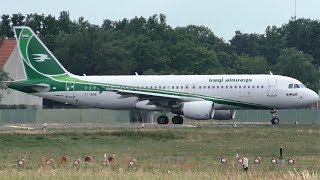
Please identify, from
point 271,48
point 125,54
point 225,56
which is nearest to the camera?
point 125,54

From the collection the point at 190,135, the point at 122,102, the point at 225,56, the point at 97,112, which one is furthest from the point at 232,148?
the point at 225,56

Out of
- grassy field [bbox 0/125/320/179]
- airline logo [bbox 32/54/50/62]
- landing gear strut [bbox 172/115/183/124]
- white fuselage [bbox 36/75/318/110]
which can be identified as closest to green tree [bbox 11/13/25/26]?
airline logo [bbox 32/54/50/62]

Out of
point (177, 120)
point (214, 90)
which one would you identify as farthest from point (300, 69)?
point (214, 90)

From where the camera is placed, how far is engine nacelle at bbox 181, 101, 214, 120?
66625 millimetres

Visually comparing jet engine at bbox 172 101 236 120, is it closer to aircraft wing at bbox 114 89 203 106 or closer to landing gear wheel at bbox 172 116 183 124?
aircraft wing at bbox 114 89 203 106

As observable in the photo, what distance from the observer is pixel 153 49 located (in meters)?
114

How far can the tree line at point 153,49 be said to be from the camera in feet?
330

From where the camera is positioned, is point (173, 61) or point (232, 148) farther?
point (173, 61)

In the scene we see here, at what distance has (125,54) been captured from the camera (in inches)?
4235

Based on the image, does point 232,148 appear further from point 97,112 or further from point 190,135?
point 97,112

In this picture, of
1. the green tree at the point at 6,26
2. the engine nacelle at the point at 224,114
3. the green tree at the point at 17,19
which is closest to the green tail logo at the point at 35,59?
the engine nacelle at the point at 224,114

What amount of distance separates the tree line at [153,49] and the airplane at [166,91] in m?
24.9

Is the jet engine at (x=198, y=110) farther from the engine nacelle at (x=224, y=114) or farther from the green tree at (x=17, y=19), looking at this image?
the green tree at (x=17, y=19)

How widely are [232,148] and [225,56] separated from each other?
9201 cm
